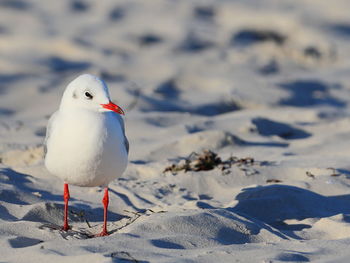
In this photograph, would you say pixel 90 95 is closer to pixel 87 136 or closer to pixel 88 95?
pixel 88 95

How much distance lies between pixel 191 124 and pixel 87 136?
3.53 m

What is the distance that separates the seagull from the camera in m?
4.18

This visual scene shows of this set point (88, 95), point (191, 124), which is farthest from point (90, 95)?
point (191, 124)

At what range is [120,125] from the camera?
4535mm

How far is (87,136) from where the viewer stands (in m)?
4.16

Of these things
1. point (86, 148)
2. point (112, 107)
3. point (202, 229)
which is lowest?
point (202, 229)

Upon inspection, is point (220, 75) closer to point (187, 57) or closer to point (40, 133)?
point (187, 57)

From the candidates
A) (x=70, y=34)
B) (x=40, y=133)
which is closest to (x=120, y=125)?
(x=40, y=133)

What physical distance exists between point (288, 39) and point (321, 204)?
7704mm

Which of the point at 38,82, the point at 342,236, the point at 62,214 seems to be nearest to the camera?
the point at 342,236

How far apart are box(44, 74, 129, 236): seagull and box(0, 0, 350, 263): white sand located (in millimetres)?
356

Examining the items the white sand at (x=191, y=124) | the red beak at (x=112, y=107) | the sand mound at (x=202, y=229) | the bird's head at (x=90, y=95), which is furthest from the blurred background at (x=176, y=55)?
the sand mound at (x=202, y=229)

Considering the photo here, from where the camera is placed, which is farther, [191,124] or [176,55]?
[176,55]

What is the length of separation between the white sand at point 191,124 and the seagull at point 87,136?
1.17 feet
